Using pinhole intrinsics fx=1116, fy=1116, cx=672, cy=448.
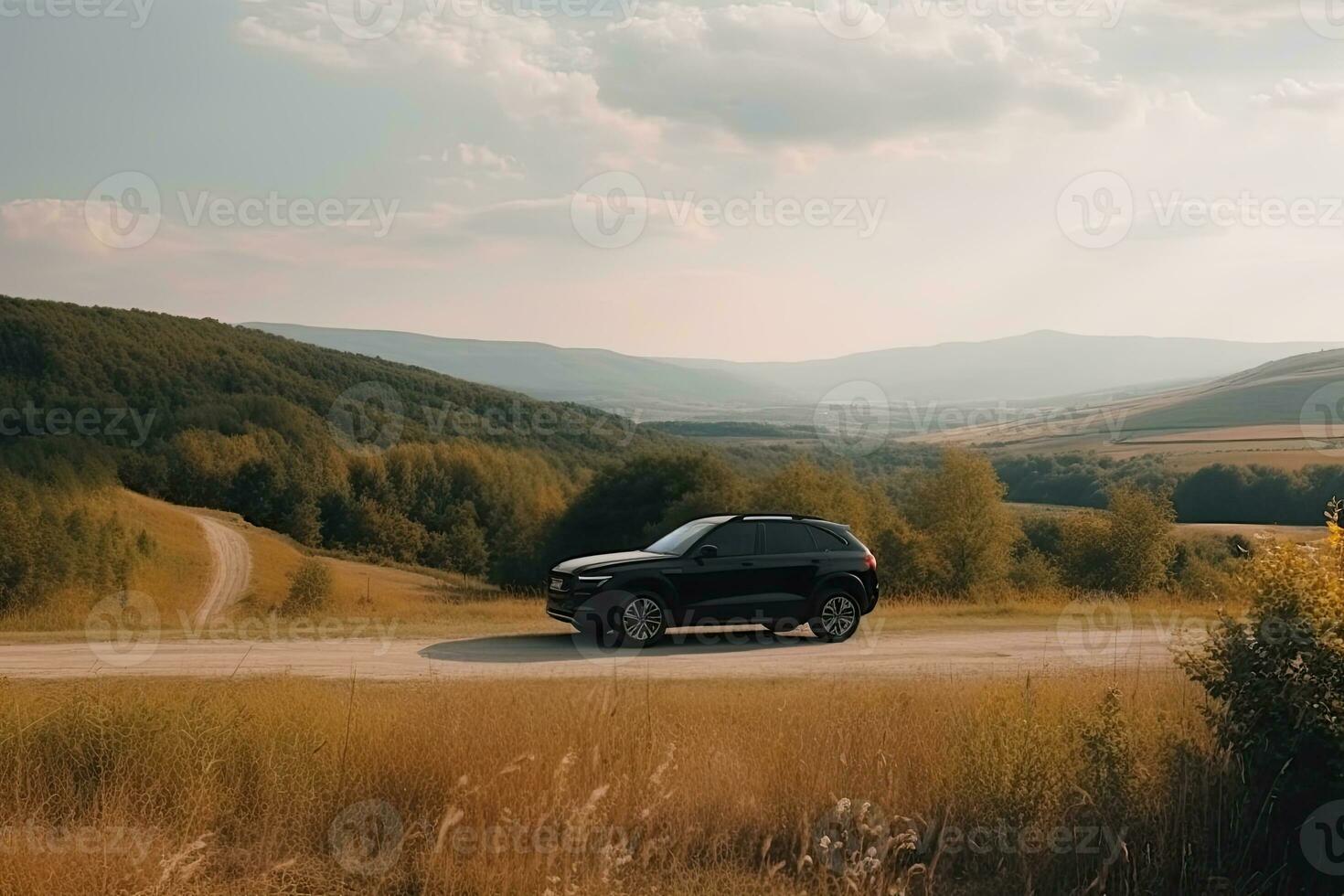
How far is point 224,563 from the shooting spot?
297 feet

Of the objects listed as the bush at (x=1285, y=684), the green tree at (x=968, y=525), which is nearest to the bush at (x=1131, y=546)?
the green tree at (x=968, y=525)

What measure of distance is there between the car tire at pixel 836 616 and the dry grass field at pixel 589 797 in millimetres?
6280

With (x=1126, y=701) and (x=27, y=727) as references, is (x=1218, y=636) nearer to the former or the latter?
(x=1126, y=701)

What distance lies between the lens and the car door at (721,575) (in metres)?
15.1

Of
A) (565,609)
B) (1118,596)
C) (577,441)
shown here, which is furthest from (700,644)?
(577,441)

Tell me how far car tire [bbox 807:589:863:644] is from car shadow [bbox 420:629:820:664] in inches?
9.2

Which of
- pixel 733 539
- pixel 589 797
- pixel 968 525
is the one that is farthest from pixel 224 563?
pixel 589 797

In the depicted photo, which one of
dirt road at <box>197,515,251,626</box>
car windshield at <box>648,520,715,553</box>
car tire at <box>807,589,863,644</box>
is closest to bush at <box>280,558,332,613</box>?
dirt road at <box>197,515,251,626</box>

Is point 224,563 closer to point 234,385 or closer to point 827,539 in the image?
point 234,385

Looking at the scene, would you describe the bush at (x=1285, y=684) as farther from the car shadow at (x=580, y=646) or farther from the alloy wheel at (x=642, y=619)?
the alloy wheel at (x=642, y=619)

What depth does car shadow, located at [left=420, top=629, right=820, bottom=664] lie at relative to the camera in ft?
46.7

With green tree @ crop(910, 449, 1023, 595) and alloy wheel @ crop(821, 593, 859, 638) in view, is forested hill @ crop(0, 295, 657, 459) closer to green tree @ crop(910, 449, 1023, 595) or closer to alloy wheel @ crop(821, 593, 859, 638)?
green tree @ crop(910, 449, 1023, 595)

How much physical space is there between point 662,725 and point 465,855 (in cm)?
206

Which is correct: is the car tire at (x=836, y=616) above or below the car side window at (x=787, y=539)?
below
